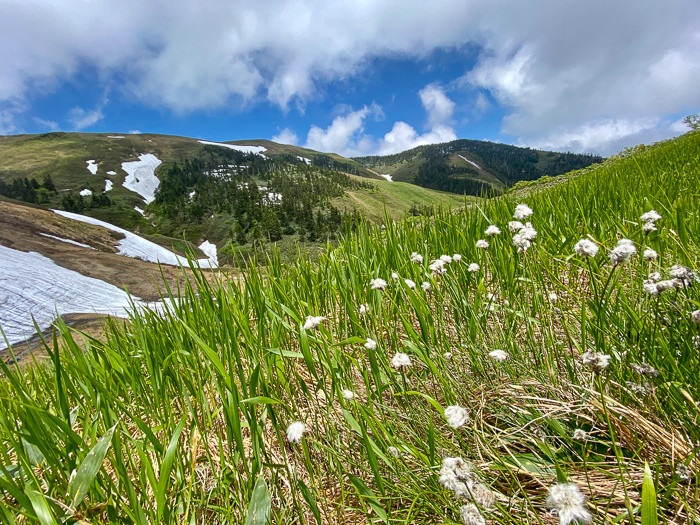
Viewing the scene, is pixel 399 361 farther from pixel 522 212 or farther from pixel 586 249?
pixel 522 212

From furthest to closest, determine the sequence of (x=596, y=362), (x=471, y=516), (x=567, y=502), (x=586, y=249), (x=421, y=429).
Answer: (x=421, y=429)
(x=586, y=249)
(x=596, y=362)
(x=471, y=516)
(x=567, y=502)

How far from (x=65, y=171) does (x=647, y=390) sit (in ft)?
516

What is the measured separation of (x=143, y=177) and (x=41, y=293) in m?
130

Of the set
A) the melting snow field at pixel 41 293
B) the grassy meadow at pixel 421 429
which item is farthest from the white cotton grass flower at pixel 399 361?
the melting snow field at pixel 41 293

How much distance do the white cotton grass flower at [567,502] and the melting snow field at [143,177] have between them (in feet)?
403

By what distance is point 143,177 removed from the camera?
120 m

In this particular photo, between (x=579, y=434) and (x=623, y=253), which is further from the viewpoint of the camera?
(x=623, y=253)

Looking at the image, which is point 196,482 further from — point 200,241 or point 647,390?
point 200,241

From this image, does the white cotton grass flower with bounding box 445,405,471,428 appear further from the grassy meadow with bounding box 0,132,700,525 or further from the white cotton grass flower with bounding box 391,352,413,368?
the white cotton grass flower with bounding box 391,352,413,368

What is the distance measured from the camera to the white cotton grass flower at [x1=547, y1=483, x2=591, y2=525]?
73 centimetres

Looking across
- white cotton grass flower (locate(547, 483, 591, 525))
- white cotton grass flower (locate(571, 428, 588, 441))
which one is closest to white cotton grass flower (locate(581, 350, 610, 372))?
white cotton grass flower (locate(571, 428, 588, 441))

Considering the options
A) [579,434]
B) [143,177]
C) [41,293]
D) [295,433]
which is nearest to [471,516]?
[579,434]

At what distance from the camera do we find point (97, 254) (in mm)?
20391

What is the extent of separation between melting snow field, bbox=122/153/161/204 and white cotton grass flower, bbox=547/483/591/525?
403ft
